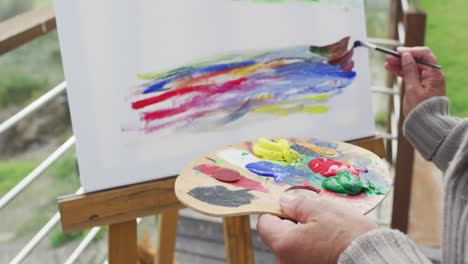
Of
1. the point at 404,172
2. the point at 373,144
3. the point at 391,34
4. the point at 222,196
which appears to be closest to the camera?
the point at 222,196

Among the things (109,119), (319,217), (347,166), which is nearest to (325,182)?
(347,166)

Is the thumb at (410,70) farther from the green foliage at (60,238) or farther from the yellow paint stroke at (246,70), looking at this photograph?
the green foliage at (60,238)

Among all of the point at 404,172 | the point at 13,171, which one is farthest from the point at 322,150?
the point at 13,171

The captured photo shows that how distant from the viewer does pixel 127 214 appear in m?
1.18

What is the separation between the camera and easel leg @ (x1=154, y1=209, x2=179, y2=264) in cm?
146

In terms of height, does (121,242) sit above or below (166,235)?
above

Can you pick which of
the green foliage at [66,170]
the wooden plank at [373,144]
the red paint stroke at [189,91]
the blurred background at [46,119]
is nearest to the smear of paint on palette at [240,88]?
the red paint stroke at [189,91]

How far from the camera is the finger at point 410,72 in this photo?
3.79ft

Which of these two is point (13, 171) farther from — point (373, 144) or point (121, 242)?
point (373, 144)

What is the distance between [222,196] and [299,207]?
0.15 meters

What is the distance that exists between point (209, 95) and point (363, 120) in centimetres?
39

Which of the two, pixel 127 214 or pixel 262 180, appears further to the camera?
pixel 127 214

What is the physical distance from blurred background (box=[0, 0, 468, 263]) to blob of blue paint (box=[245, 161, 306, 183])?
172 centimetres

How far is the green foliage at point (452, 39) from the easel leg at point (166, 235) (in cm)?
172
